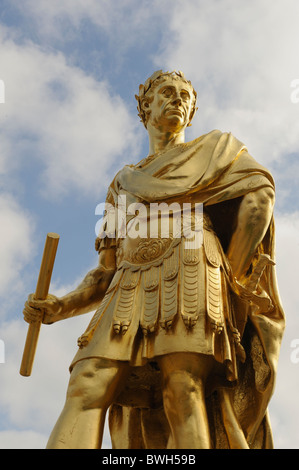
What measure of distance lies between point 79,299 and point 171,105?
2271 millimetres

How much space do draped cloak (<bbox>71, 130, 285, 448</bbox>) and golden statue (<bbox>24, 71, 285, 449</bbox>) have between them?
0.4 inches

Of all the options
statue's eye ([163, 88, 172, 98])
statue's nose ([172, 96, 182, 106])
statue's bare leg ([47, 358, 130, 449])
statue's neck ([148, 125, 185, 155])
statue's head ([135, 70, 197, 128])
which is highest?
statue's head ([135, 70, 197, 128])

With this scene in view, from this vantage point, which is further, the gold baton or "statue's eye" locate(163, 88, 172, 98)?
"statue's eye" locate(163, 88, 172, 98)

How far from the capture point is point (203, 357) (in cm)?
521

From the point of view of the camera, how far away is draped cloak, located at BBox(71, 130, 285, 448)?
535 cm

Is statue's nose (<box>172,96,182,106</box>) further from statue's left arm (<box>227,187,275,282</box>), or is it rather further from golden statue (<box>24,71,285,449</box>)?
statue's left arm (<box>227,187,275,282</box>)

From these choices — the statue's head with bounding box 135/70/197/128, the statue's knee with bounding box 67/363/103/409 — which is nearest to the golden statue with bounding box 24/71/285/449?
the statue's knee with bounding box 67/363/103/409

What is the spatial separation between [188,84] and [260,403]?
3.40 meters

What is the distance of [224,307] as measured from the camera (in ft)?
18.3

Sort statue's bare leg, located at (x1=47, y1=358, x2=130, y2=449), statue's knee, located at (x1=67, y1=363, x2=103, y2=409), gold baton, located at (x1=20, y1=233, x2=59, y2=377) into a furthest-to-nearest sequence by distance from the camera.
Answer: gold baton, located at (x1=20, y1=233, x2=59, y2=377), statue's knee, located at (x1=67, y1=363, x2=103, y2=409), statue's bare leg, located at (x1=47, y1=358, x2=130, y2=449)

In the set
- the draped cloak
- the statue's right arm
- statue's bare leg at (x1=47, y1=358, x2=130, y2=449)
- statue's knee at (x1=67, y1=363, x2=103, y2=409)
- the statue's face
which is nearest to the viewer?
statue's bare leg at (x1=47, y1=358, x2=130, y2=449)

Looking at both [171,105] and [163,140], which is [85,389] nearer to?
[163,140]

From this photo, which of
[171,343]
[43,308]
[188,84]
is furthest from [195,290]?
[188,84]

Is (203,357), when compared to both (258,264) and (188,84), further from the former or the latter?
(188,84)
